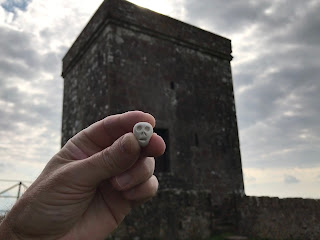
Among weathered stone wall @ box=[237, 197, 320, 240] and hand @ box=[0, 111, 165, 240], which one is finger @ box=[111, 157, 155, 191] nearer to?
hand @ box=[0, 111, 165, 240]

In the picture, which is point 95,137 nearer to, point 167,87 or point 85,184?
point 85,184

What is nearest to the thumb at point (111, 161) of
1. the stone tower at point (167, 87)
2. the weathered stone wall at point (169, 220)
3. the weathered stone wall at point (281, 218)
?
the weathered stone wall at point (169, 220)

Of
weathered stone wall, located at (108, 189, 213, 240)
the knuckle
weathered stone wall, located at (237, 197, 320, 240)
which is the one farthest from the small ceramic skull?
weathered stone wall, located at (237, 197, 320, 240)

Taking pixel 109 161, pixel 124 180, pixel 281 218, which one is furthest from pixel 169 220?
pixel 109 161

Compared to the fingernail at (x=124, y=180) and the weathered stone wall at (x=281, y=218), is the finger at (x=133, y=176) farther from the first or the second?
the weathered stone wall at (x=281, y=218)

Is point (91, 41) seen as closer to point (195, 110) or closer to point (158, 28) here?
point (158, 28)
